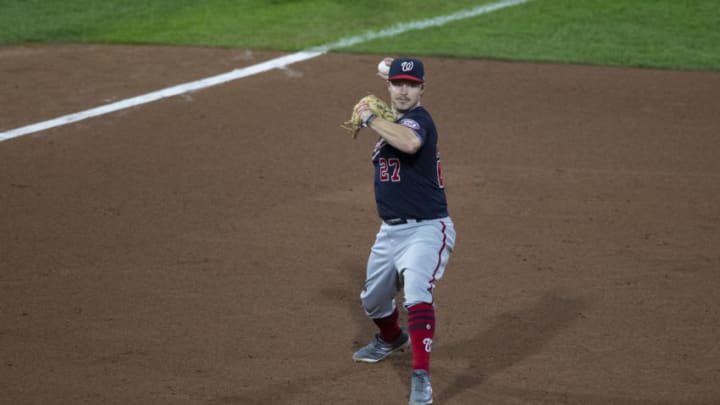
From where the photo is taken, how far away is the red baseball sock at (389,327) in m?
6.83

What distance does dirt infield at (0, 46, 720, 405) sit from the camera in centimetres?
660

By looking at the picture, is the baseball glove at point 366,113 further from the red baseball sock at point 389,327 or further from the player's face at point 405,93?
the red baseball sock at point 389,327

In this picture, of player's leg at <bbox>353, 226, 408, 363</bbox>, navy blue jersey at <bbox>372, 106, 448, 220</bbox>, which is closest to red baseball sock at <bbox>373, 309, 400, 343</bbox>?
player's leg at <bbox>353, 226, 408, 363</bbox>

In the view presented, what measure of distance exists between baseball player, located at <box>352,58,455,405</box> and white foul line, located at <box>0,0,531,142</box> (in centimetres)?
568

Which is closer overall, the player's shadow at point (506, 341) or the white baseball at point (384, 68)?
the white baseball at point (384, 68)

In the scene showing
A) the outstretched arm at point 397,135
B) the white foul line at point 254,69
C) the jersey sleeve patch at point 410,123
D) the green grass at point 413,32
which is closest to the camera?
the outstretched arm at point 397,135

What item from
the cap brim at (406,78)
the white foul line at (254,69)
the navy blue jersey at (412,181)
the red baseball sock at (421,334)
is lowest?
the red baseball sock at (421,334)

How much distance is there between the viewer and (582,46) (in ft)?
46.5

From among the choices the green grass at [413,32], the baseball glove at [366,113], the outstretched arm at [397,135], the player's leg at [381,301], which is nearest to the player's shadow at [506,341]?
the player's leg at [381,301]

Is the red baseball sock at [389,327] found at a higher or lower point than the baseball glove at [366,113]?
lower

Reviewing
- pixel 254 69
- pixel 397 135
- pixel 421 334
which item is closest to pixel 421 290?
pixel 421 334

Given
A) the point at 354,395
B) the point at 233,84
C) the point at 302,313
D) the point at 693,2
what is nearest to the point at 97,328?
the point at 302,313

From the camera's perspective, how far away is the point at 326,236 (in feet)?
28.6

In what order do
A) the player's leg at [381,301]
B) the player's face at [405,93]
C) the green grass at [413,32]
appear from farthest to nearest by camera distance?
1. the green grass at [413,32]
2. the player's leg at [381,301]
3. the player's face at [405,93]
